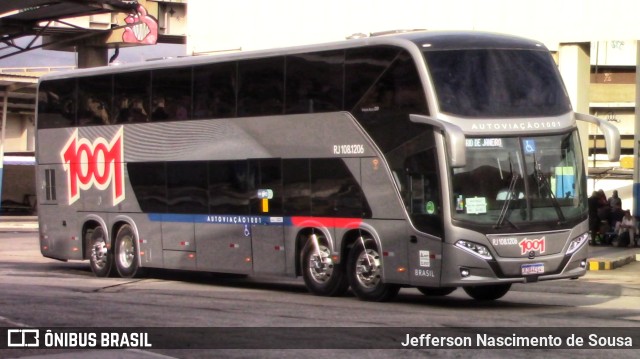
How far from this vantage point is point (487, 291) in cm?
1670

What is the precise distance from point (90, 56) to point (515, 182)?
30952mm

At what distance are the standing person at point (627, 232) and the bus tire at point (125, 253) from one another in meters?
13.9

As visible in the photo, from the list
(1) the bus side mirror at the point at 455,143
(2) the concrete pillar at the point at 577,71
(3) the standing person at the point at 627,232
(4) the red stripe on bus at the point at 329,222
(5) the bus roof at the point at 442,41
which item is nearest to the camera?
(1) the bus side mirror at the point at 455,143

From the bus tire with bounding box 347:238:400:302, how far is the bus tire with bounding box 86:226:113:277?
723 centimetres

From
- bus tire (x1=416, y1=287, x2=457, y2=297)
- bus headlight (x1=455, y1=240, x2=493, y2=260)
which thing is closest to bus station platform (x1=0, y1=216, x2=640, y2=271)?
bus tire (x1=416, y1=287, x2=457, y2=297)

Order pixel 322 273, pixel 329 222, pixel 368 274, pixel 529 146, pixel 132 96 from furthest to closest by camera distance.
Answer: pixel 132 96 < pixel 322 273 < pixel 329 222 < pixel 368 274 < pixel 529 146

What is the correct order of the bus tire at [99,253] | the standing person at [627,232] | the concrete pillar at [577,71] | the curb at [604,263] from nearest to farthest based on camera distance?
the bus tire at [99,253], the curb at [604,263], the concrete pillar at [577,71], the standing person at [627,232]

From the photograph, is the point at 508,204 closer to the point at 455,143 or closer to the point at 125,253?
the point at 455,143

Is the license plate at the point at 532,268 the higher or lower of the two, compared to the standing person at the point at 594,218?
higher

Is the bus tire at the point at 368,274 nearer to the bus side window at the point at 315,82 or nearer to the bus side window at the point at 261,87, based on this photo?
the bus side window at the point at 315,82

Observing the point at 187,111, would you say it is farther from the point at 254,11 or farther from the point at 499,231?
the point at 254,11

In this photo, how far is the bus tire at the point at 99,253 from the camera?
22.0 meters

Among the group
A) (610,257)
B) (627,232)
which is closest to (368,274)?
(610,257)

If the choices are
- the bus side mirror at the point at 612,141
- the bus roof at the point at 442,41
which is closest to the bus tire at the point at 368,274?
the bus roof at the point at 442,41
